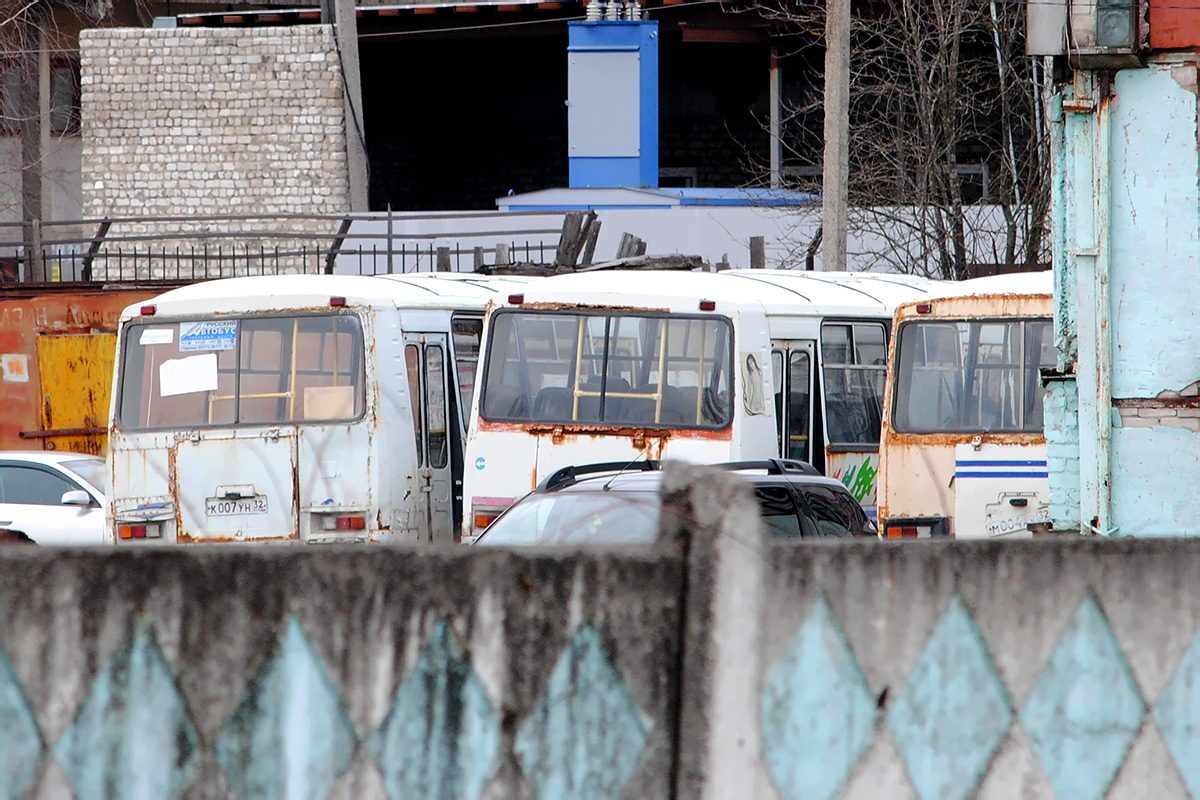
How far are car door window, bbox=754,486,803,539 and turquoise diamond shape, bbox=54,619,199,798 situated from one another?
562 cm

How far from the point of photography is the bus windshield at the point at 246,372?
11.1 m

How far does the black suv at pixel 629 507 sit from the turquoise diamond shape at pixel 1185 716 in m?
3.90

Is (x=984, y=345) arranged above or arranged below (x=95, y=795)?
above

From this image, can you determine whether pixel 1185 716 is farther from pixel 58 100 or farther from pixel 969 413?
pixel 58 100

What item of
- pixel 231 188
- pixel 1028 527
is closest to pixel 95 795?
pixel 1028 527

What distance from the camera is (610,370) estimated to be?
10977 mm

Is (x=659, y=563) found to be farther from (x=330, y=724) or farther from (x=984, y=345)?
(x=984, y=345)

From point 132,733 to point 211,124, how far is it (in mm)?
27656

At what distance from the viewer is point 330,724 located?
2822 mm

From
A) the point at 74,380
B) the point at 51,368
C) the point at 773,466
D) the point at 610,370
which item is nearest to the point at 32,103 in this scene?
the point at 51,368

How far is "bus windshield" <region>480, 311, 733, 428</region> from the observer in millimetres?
10844

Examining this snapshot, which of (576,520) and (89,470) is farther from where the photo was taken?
(89,470)

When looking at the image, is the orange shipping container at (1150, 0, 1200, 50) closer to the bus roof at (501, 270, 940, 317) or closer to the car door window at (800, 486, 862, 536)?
the car door window at (800, 486, 862, 536)

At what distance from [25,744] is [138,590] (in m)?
0.36
